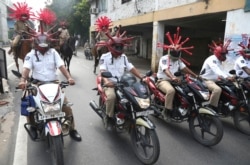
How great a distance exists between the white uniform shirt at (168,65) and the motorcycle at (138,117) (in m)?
1.51

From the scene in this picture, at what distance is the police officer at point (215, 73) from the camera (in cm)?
535

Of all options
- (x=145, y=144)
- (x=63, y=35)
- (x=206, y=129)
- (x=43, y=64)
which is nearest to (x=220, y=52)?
(x=206, y=129)

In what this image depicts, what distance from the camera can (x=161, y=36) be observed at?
14.5 metres

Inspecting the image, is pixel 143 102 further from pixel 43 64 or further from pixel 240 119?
pixel 240 119

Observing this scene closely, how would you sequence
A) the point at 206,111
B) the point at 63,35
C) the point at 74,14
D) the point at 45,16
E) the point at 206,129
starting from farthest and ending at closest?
the point at 74,14 → the point at 63,35 → the point at 45,16 → the point at 206,129 → the point at 206,111

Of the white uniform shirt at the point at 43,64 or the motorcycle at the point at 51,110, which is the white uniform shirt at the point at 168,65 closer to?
the white uniform shirt at the point at 43,64

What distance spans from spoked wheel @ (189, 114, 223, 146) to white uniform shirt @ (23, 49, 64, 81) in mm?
2625

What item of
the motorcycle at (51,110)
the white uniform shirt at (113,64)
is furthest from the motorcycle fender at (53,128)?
the white uniform shirt at (113,64)

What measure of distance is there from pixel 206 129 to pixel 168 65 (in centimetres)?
162

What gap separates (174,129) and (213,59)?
1.75 m

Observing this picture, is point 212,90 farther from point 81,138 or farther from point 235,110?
point 81,138

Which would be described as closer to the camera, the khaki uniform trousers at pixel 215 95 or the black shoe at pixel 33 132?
the black shoe at pixel 33 132

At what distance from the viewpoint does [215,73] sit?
5621mm

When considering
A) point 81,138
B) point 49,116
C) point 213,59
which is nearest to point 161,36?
point 213,59
